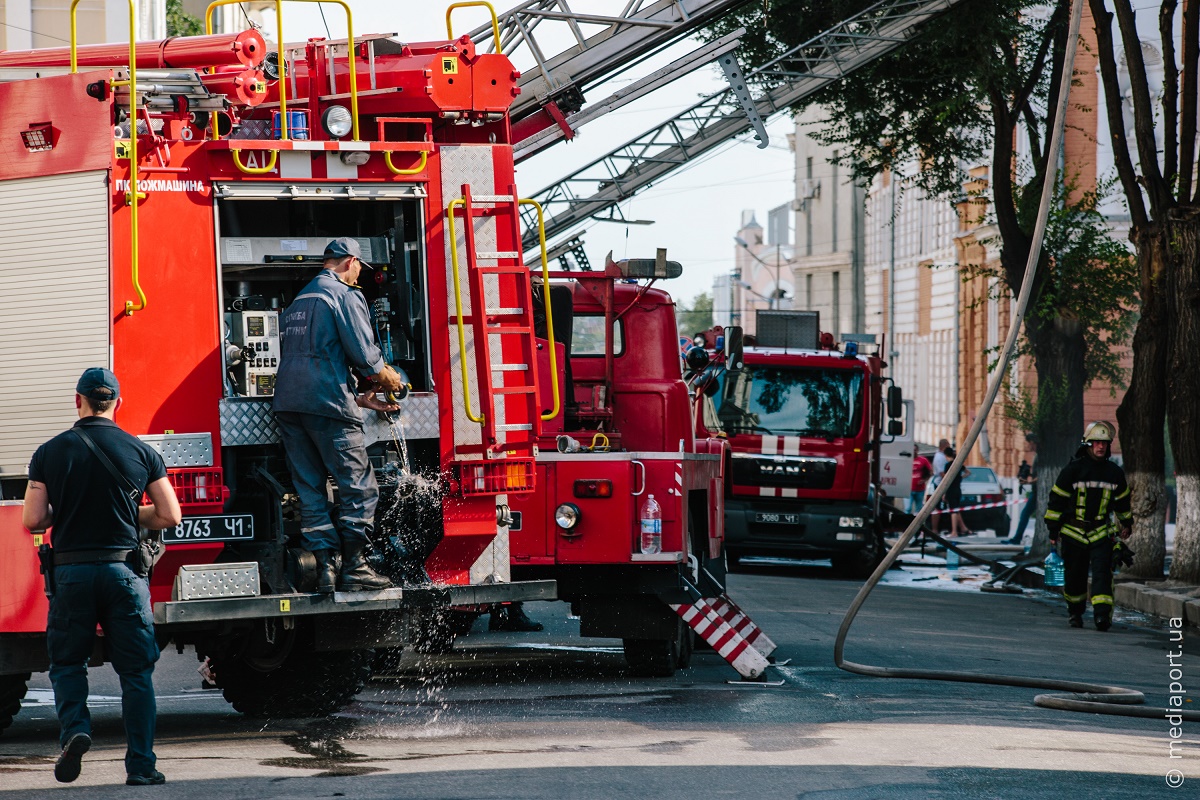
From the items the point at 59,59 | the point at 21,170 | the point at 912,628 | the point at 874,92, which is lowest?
the point at 912,628

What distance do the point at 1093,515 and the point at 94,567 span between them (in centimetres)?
1028

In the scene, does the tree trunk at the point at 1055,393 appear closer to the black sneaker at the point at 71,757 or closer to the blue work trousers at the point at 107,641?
the blue work trousers at the point at 107,641

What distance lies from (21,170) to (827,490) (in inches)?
554

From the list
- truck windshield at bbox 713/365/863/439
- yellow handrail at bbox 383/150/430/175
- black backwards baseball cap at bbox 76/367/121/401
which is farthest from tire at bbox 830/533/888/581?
black backwards baseball cap at bbox 76/367/121/401

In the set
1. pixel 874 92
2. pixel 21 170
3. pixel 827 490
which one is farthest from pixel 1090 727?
pixel 874 92

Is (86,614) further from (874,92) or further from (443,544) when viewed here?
(874,92)

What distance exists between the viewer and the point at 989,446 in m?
42.9

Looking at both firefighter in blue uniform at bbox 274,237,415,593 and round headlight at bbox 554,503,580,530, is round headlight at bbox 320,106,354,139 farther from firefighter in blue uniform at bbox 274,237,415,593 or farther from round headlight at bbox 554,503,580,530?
round headlight at bbox 554,503,580,530

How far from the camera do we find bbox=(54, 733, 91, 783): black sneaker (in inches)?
258

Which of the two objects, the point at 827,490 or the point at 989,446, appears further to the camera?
the point at 989,446

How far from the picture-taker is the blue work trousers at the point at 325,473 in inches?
301

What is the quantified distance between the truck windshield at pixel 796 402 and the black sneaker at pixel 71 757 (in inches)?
567

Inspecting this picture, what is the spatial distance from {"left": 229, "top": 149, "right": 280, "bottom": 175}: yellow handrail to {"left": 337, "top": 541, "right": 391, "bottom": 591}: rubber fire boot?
1828 mm

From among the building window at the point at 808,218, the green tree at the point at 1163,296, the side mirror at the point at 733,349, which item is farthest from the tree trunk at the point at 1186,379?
the building window at the point at 808,218
